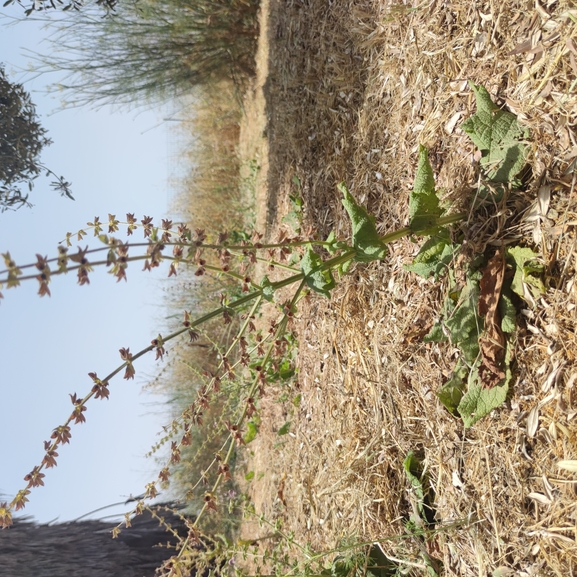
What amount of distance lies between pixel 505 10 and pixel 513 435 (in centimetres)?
115

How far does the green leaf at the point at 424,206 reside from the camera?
1521mm

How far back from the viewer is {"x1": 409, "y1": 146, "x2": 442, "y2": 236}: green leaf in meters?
1.52

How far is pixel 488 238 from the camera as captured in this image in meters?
1.47

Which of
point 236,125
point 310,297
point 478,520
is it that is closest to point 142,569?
point 310,297

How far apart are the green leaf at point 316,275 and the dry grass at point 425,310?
368 millimetres

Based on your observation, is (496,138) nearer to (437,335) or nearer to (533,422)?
(437,335)

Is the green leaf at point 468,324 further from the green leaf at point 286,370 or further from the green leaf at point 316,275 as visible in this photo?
the green leaf at point 286,370

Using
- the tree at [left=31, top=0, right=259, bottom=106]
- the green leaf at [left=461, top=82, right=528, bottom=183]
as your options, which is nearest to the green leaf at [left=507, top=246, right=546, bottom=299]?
the green leaf at [left=461, top=82, right=528, bottom=183]

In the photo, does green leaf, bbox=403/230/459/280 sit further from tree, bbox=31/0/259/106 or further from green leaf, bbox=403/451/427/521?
tree, bbox=31/0/259/106

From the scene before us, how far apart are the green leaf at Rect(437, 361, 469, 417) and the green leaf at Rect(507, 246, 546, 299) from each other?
0.99ft

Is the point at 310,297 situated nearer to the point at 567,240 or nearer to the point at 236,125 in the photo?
the point at 567,240

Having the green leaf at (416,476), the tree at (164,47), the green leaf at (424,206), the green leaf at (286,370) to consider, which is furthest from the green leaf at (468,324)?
the tree at (164,47)

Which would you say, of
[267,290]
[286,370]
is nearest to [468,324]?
[267,290]

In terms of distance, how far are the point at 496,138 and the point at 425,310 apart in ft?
1.95
